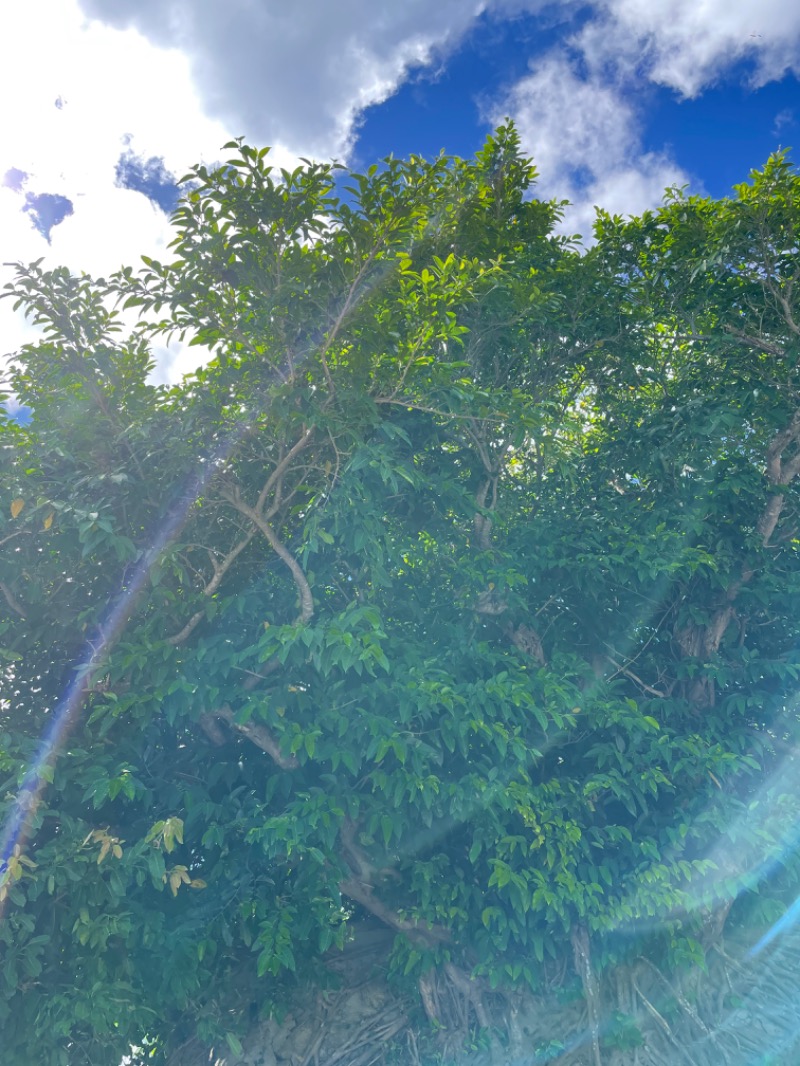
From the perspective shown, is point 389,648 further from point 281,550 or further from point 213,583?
point 213,583

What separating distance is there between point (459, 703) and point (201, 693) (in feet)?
5.47

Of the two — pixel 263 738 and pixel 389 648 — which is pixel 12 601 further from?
pixel 389 648

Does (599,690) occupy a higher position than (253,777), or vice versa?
(599,690)

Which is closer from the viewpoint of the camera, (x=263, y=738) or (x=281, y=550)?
(x=281, y=550)

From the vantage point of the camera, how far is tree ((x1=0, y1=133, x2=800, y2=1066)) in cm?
546

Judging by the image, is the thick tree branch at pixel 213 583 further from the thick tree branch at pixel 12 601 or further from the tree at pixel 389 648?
the thick tree branch at pixel 12 601

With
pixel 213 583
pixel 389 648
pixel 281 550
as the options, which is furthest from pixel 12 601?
pixel 389 648

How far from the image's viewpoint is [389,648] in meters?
6.03

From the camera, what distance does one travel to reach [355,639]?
5.18 m

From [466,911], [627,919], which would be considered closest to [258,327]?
[466,911]

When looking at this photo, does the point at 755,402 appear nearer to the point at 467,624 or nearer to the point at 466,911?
the point at 467,624

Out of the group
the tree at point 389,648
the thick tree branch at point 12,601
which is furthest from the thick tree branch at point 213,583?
the thick tree branch at point 12,601

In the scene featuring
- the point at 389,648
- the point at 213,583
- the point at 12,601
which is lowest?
the point at 389,648

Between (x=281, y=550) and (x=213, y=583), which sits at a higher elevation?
(x=281, y=550)
